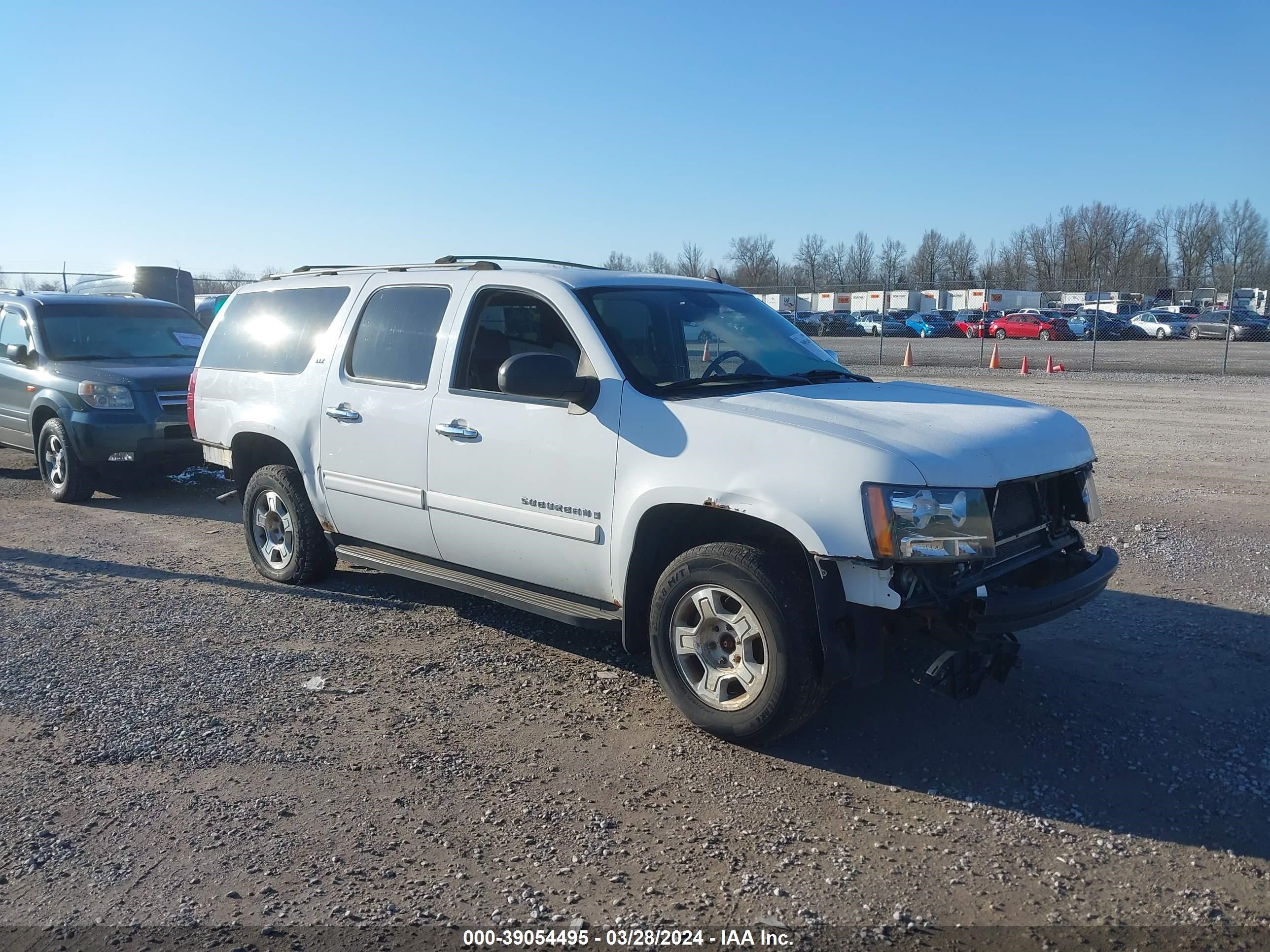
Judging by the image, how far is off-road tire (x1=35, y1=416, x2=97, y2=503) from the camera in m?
9.61

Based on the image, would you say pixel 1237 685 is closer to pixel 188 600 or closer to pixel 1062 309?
pixel 188 600

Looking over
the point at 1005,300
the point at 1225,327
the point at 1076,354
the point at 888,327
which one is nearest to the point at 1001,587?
the point at 1076,354

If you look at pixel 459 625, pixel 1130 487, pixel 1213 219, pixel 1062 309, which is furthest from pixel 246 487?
pixel 1213 219

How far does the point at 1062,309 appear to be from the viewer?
5853 centimetres

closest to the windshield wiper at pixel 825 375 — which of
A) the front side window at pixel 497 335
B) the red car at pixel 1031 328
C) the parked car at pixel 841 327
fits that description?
the front side window at pixel 497 335

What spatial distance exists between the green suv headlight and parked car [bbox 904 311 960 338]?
168 ft

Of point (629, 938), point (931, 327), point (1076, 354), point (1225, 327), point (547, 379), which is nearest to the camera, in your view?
point (629, 938)

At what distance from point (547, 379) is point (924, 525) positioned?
5.67ft

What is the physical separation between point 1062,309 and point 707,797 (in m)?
60.6

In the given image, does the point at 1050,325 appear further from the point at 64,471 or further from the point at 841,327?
the point at 64,471

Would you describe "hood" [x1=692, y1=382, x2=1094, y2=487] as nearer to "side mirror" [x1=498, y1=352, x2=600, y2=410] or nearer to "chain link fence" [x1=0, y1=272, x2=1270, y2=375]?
"side mirror" [x1=498, y1=352, x2=600, y2=410]

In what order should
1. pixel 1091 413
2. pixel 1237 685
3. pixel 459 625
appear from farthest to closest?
pixel 1091 413, pixel 459 625, pixel 1237 685

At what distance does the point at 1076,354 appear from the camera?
1395 inches

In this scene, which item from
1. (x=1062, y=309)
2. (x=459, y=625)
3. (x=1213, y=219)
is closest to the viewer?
(x=459, y=625)
